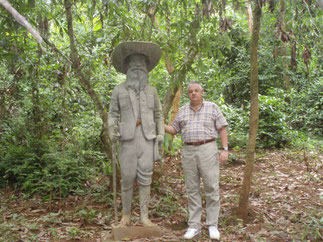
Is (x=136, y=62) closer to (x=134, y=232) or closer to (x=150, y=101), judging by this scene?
(x=150, y=101)

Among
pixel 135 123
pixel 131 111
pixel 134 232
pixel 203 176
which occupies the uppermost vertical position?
pixel 131 111

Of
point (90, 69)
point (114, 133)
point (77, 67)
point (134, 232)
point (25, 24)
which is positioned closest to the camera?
point (25, 24)

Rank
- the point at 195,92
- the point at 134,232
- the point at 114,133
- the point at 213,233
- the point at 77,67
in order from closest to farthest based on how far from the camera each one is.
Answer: the point at 134,232 → the point at 114,133 → the point at 213,233 → the point at 195,92 → the point at 77,67

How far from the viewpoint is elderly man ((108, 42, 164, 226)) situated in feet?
13.0

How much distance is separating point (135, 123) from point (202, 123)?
86cm

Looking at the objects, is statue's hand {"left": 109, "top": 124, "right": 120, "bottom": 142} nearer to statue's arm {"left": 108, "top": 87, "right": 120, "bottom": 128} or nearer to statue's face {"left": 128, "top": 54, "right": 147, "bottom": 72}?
statue's arm {"left": 108, "top": 87, "right": 120, "bottom": 128}

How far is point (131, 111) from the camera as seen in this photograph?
4.02m

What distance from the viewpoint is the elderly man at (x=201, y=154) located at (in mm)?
4121

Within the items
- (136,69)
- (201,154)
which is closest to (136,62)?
(136,69)

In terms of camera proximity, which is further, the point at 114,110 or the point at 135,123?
the point at 114,110

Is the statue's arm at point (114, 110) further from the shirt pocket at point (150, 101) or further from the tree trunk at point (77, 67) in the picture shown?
the tree trunk at point (77, 67)

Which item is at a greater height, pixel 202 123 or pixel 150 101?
pixel 150 101

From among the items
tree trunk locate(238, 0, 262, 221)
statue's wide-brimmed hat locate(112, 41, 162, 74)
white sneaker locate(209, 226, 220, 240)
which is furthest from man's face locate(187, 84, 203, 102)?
white sneaker locate(209, 226, 220, 240)

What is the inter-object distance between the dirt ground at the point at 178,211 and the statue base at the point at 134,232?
0.07 m
